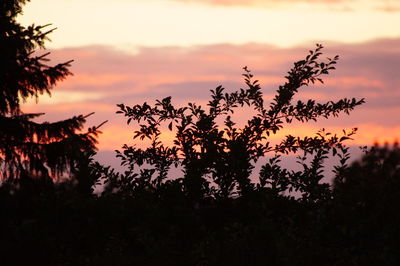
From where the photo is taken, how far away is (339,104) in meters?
16.2

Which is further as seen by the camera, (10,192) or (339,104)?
(339,104)

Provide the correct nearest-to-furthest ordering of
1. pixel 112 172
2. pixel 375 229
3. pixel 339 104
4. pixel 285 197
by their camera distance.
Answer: pixel 375 229, pixel 285 197, pixel 112 172, pixel 339 104

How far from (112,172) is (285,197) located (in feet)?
12.0

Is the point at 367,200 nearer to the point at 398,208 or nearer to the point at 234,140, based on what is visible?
the point at 398,208

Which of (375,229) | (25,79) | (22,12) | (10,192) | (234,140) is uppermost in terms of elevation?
(22,12)

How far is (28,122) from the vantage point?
49.5 ft

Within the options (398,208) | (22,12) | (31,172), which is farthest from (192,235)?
(22,12)

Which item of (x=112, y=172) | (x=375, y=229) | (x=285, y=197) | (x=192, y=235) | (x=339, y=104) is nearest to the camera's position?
(x=375, y=229)

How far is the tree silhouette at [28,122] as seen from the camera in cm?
1479

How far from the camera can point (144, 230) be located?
443 inches

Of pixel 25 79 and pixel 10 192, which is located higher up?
pixel 25 79

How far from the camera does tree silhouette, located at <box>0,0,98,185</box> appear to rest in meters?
14.8

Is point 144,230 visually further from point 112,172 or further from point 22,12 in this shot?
point 22,12

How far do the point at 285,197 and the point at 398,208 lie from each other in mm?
3064
